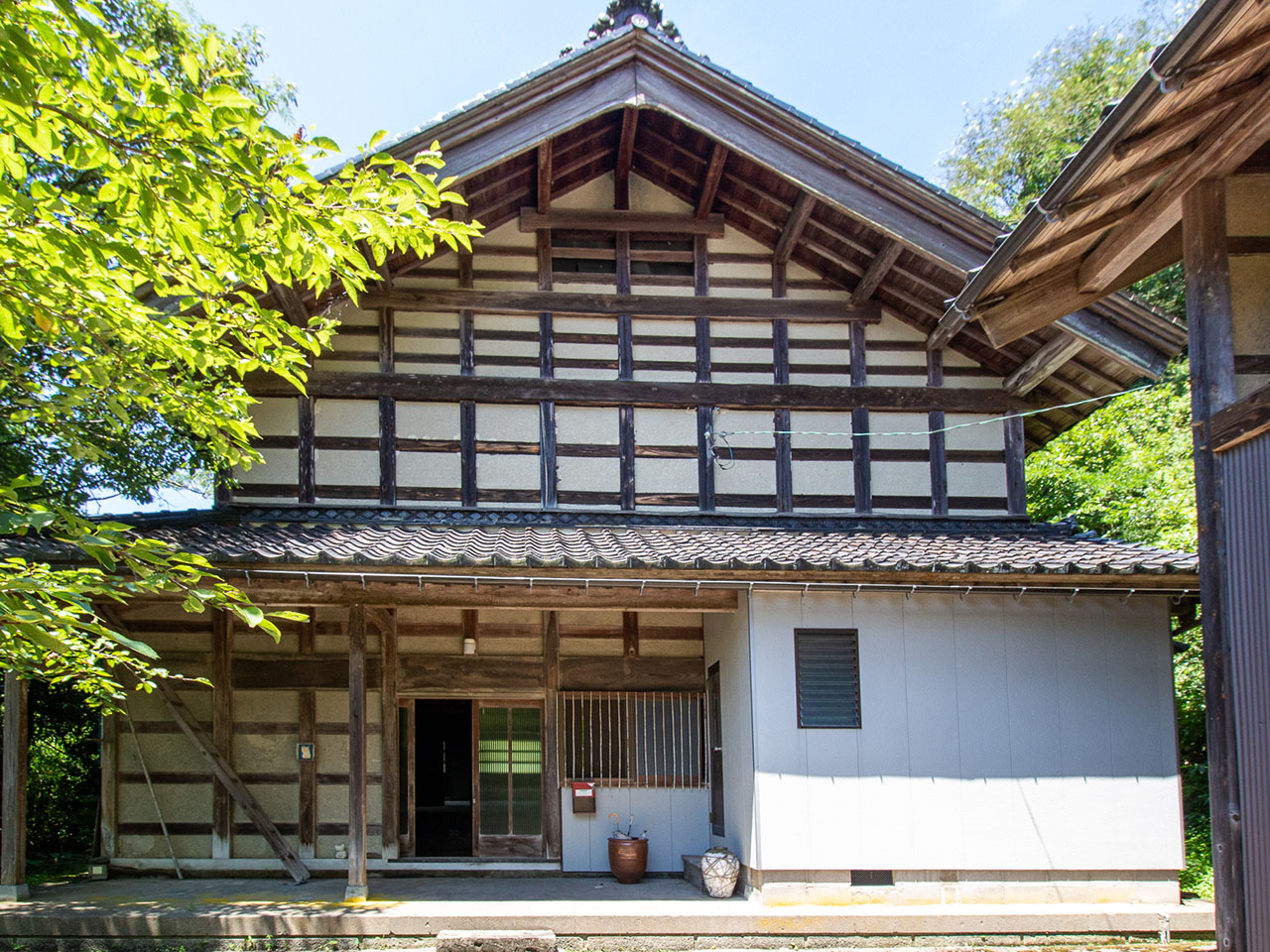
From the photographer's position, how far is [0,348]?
20.7ft

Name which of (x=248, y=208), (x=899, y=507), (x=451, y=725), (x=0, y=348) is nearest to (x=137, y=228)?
(x=248, y=208)

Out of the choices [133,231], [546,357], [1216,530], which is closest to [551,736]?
[546,357]

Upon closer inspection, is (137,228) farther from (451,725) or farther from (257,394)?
(451,725)

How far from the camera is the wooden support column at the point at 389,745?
1062cm

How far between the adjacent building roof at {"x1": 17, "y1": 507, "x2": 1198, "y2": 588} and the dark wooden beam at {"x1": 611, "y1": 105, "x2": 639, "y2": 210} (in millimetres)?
3355

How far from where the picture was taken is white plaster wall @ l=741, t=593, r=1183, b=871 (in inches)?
350

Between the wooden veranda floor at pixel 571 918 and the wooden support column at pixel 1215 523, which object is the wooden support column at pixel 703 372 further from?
the wooden support column at pixel 1215 523

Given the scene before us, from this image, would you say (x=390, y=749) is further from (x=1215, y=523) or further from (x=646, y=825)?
(x=1215, y=523)

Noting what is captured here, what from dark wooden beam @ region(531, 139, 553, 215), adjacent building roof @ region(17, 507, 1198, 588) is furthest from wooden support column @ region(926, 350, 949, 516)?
dark wooden beam @ region(531, 139, 553, 215)

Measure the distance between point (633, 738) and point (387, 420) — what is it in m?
3.97

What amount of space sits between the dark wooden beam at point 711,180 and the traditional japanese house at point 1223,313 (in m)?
4.52

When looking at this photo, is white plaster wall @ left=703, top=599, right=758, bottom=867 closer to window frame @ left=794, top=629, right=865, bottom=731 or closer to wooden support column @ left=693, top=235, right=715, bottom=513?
window frame @ left=794, top=629, right=865, bottom=731

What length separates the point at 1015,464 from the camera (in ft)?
36.9

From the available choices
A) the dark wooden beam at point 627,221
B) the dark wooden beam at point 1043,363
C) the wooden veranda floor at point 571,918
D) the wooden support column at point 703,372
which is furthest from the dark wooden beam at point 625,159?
the wooden veranda floor at point 571,918
